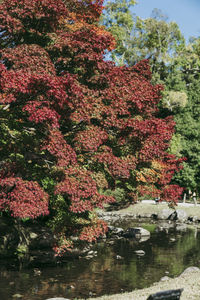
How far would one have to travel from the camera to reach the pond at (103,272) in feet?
42.3

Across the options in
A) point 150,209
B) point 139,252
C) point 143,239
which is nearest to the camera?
point 139,252

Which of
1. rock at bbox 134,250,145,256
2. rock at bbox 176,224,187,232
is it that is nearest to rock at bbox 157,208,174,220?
rock at bbox 176,224,187,232

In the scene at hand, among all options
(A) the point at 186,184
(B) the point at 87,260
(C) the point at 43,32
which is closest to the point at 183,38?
(A) the point at 186,184

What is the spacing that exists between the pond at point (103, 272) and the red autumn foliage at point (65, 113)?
159 cm

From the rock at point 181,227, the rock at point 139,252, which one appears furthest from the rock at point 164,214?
the rock at point 139,252

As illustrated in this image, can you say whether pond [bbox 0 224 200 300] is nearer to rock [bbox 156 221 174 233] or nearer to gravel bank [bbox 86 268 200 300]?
gravel bank [bbox 86 268 200 300]

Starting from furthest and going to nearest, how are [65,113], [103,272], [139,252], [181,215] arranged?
[181,215], [139,252], [103,272], [65,113]

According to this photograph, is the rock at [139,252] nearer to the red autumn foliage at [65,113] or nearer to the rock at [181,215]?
the red autumn foliage at [65,113]

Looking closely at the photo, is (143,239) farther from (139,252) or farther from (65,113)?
(65,113)

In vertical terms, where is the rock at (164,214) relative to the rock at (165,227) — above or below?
above

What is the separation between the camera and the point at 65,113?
575 inches

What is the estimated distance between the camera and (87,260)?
17.9 metres

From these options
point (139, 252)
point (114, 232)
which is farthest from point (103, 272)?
point (114, 232)

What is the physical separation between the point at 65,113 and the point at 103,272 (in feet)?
24.0
